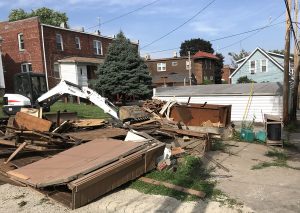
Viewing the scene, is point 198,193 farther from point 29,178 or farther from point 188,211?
point 29,178

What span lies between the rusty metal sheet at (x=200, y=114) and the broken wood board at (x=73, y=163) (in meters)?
7.39

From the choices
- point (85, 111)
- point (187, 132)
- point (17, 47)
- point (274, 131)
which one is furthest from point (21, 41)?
point (274, 131)

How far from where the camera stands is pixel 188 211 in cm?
678

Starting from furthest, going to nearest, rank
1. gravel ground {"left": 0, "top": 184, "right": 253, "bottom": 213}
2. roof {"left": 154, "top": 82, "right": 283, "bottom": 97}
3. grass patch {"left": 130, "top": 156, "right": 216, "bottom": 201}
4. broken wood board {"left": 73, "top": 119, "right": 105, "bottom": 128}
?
1. roof {"left": 154, "top": 82, "right": 283, "bottom": 97}
2. broken wood board {"left": 73, "top": 119, "right": 105, "bottom": 128}
3. grass patch {"left": 130, "top": 156, "right": 216, "bottom": 201}
4. gravel ground {"left": 0, "top": 184, "right": 253, "bottom": 213}

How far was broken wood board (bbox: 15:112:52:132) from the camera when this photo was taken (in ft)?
36.6

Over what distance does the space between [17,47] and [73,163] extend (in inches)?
1327

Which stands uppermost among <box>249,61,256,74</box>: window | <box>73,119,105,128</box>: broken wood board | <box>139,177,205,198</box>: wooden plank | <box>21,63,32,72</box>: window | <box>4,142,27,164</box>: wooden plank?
<box>21,63,32,72</box>: window

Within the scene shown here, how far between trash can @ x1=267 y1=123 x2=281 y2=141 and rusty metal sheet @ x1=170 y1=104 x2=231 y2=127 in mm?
2395

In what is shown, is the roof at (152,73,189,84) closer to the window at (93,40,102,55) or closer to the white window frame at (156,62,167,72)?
the white window frame at (156,62,167,72)

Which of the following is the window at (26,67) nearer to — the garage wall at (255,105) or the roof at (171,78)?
the garage wall at (255,105)

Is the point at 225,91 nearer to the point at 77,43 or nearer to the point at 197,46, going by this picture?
the point at 77,43

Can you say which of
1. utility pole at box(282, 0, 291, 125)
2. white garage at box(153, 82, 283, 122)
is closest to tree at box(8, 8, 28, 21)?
white garage at box(153, 82, 283, 122)

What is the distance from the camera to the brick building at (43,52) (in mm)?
37250

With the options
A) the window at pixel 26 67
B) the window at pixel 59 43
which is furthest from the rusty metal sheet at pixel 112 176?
the window at pixel 59 43
